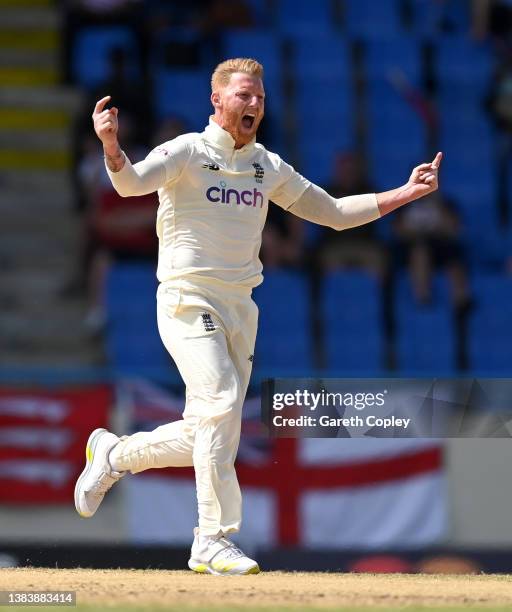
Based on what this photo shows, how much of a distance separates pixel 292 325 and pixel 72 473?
4210 mm

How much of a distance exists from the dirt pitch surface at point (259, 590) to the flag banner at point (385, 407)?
87cm

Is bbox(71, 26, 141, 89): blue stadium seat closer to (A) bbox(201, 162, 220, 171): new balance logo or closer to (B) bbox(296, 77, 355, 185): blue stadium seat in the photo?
(B) bbox(296, 77, 355, 185): blue stadium seat

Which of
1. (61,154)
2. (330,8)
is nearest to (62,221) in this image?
(61,154)

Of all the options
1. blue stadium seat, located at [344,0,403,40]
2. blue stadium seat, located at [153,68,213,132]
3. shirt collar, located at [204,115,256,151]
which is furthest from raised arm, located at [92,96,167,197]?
blue stadium seat, located at [344,0,403,40]

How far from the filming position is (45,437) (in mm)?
8703

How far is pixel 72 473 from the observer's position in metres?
8.62

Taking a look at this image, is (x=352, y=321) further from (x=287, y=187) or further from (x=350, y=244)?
(x=287, y=187)

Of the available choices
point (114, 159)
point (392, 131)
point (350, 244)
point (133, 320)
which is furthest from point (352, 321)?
point (114, 159)

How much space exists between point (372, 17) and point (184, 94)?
8.08 ft

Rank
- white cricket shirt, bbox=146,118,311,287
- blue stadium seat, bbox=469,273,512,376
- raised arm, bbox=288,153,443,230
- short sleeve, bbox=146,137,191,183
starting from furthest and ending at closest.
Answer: blue stadium seat, bbox=469,273,512,376
raised arm, bbox=288,153,443,230
white cricket shirt, bbox=146,118,311,287
short sleeve, bbox=146,137,191,183

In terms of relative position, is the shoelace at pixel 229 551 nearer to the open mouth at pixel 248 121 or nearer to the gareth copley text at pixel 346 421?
the gareth copley text at pixel 346 421

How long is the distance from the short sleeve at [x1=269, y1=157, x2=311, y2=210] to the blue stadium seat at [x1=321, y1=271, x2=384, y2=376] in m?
5.20

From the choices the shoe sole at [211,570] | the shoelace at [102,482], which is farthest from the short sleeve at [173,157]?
the shoe sole at [211,570]

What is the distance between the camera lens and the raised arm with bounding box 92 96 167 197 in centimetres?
648
